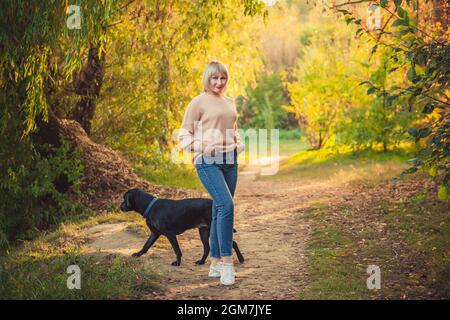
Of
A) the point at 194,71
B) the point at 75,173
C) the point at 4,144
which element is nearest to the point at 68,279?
the point at 4,144

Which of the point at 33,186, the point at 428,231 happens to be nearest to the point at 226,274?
the point at 428,231

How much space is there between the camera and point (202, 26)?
10.4 m

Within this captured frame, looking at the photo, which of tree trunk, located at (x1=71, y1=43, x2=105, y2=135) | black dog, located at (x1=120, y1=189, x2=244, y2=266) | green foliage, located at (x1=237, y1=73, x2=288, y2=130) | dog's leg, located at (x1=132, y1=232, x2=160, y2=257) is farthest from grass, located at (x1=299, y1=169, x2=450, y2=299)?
green foliage, located at (x1=237, y1=73, x2=288, y2=130)

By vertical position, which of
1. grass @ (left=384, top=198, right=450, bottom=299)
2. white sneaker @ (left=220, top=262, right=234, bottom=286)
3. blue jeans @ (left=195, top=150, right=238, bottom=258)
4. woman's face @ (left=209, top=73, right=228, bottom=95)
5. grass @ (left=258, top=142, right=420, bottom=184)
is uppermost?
woman's face @ (left=209, top=73, right=228, bottom=95)

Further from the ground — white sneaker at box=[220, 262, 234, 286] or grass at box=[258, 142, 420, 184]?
white sneaker at box=[220, 262, 234, 286]

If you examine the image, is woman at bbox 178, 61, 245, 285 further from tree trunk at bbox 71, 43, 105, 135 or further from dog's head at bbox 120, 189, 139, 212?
tree trunk at bbox 71, 43, 105, 135

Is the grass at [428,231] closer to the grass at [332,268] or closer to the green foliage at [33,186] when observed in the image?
the grass at [332,268]

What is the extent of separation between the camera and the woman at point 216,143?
5.15 metres

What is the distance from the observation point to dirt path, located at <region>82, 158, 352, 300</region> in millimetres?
5250

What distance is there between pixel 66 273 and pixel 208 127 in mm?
2173

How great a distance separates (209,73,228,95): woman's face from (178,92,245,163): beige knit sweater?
6cm

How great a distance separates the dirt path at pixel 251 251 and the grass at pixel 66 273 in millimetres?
215

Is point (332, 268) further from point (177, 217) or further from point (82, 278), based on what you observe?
point (82, 278)

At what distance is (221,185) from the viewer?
514cm
